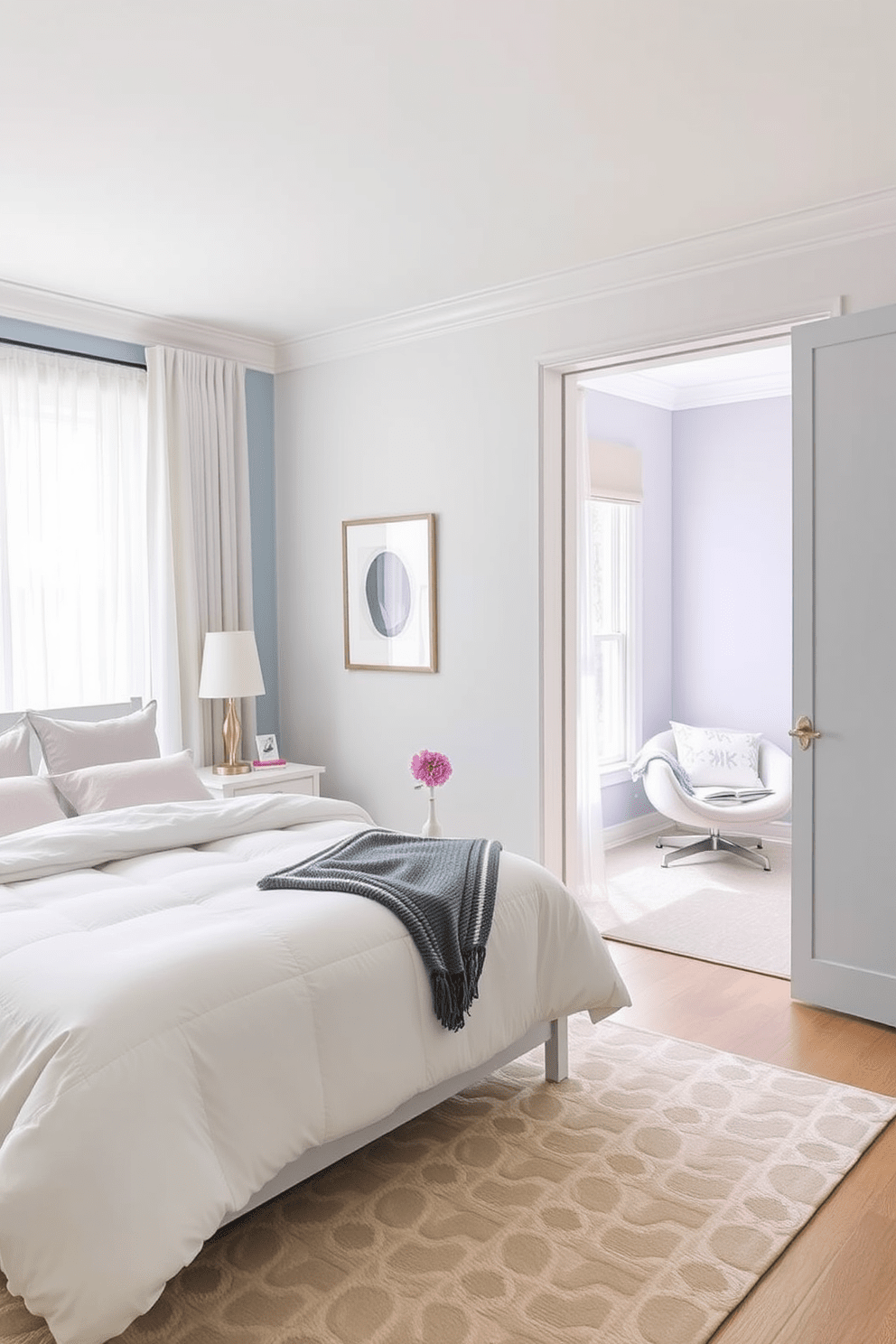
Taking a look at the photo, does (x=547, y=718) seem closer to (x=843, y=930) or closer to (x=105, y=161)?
(x=843, y=930)

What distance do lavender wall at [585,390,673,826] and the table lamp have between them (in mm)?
2284

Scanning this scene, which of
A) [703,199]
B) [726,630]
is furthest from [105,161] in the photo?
[726,630]

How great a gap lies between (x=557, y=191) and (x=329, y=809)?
7.08ft

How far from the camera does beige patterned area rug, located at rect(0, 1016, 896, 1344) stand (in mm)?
2020

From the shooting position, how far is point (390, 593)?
16.4ft

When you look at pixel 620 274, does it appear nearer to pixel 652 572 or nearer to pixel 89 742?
pixel 652 572

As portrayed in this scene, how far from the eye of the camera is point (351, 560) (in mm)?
5152

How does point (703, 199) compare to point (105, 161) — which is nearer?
point (105, 161)

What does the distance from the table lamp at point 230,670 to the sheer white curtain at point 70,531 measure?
14.2 inches

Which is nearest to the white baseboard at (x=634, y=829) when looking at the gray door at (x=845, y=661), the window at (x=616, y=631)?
the window at (x=616, y=631)

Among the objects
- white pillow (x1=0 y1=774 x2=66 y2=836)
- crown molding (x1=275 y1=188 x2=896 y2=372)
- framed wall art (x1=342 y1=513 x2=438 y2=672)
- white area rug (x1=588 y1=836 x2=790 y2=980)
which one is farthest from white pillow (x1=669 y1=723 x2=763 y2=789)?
white pillow (x1=0 y1=774 x2=66 y2=836)

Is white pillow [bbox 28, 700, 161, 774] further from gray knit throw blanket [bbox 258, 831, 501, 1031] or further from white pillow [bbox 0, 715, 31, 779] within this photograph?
gray knit throw blanket [bbox 258, 831, 501, 1031]

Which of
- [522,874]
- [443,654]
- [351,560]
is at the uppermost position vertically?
[351,560]

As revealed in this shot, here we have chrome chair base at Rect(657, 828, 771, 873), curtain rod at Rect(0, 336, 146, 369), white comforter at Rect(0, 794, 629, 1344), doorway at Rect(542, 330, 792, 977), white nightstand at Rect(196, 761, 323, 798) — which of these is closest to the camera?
white comforter at Rect(0, 794, 629, 1344)
